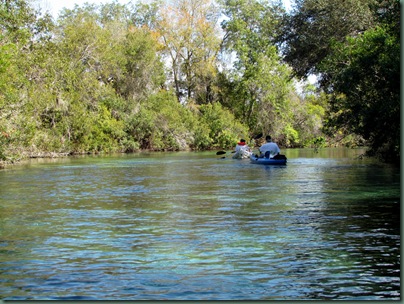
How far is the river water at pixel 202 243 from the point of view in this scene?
25.0 feet

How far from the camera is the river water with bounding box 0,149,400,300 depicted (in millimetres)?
7633

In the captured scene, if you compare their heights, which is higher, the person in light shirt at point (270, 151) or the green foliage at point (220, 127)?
the green foliage at point (220, 127)

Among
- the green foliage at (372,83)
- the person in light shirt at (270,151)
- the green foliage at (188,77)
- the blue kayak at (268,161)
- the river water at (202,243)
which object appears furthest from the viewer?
the person in light shirt at (270,151)

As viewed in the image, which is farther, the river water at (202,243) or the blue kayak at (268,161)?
the blue kayak at (268,161)

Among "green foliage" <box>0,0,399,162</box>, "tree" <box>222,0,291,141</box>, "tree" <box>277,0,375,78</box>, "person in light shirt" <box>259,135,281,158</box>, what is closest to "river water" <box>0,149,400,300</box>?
"green foliage" <box>0,0,399,162</box>

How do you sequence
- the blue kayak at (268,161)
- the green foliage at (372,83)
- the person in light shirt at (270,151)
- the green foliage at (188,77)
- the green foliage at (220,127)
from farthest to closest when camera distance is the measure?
the green foliage at (220,127) → the person in light shirt at (270,151) → the blue kayak at (268,161) → the green foliage at (188,77) → the green foliage at (372,83)

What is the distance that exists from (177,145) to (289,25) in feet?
91.0

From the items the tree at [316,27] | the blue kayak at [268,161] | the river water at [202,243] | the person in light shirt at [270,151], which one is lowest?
the river water at [202,243]

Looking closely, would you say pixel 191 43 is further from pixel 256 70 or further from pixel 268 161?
pixel 268 161

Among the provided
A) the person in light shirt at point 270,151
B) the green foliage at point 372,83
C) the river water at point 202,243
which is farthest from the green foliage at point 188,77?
the river water at point 202,243

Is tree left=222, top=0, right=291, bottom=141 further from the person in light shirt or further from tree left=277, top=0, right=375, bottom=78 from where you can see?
the person in light shirt

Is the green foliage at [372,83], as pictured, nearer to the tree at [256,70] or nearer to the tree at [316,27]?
the tree at [316,27]

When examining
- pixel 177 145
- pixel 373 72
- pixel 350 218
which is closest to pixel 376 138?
pixel 373 72

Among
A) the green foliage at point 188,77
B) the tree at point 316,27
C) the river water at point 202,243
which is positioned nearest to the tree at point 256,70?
the green foliage at point 188,77
